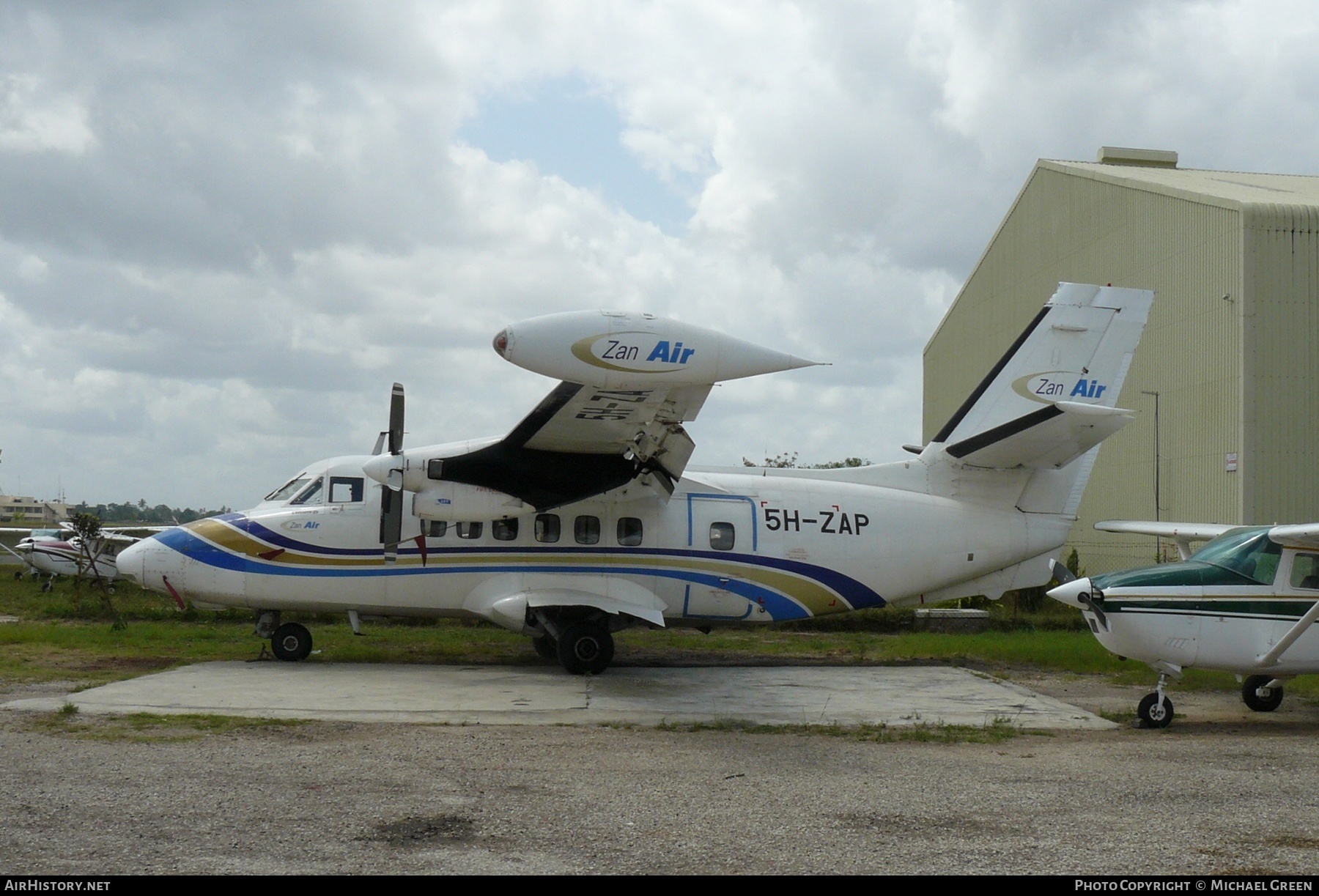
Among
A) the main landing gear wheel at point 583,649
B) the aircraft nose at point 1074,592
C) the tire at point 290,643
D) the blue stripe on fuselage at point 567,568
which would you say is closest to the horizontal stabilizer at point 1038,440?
the blue stripe on fuselage at point 567,568

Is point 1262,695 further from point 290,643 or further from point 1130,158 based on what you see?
point 1130,158

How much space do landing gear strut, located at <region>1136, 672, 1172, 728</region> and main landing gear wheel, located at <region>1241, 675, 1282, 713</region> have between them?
164 cm

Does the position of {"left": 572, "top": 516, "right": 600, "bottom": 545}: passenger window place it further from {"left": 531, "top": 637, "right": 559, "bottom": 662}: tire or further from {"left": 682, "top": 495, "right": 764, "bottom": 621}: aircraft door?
{"left": 531, "top": 637, "right": 559, "bottom": 662}: tire

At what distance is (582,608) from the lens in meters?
14.4

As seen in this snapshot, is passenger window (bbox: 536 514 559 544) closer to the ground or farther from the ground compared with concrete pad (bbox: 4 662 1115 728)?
farther from the ground

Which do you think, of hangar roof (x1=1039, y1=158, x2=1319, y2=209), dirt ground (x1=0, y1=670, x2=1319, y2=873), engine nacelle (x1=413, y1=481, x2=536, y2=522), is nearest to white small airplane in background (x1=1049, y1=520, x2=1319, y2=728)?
dirt ground (x1=0, y1=670, x2=1319, y2=873)

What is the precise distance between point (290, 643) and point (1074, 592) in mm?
10163

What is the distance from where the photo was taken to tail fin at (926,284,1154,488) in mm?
15195

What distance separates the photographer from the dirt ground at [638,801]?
225 inches

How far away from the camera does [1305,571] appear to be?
35.4ft

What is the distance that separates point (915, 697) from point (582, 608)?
4.46 metres

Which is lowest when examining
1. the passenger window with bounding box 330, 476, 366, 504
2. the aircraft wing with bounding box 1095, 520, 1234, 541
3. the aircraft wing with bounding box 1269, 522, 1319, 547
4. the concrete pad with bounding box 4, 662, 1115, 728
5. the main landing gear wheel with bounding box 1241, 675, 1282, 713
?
the concrete pad with bounding box 4, 662, 1115, 728

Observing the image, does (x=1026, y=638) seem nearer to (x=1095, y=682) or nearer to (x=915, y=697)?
(x=1095, y=682)
